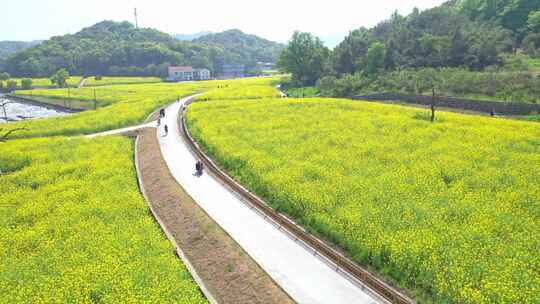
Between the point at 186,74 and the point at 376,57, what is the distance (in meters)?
75.5

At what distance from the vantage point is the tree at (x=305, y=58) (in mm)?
75250

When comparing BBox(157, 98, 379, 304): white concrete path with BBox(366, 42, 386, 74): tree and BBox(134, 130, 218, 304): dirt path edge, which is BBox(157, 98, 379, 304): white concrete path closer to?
BBox(134, 130, 218, 304): dirt path edge

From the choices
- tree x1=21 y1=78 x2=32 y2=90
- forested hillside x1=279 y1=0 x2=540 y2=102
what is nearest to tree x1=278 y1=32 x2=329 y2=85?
forested hillside x1=279 y1=0 x2=540 y2=102

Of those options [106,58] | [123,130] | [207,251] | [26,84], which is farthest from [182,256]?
[106,58]

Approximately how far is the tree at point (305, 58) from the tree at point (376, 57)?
575 inches

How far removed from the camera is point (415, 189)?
17750 millimetres

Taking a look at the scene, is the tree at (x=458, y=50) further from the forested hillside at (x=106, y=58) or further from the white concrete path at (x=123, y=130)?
the forested hillside at (x=106, y=58)

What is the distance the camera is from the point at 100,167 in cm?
2441

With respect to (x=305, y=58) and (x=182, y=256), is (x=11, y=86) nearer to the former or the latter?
(x=305, y=58)

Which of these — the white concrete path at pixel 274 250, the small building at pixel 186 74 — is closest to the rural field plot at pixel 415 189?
the white concrete path at pixel 274 250

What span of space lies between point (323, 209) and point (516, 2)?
7074cm

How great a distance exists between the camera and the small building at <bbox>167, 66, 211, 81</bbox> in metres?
118

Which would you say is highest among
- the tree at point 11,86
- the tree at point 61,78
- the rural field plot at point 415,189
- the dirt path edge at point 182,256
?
the tree at point 61,78

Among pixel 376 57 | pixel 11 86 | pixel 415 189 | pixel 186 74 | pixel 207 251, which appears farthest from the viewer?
pixel 186 74
